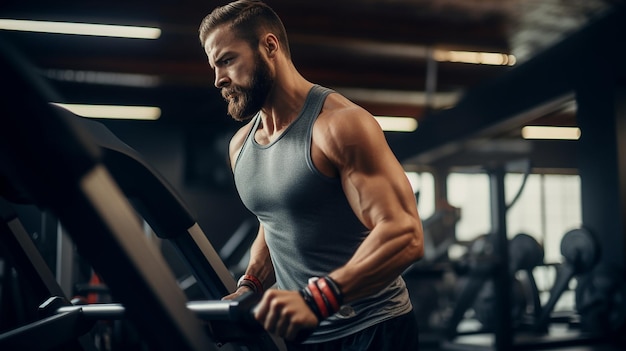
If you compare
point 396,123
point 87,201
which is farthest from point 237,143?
point 396,123

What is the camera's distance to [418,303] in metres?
5.83

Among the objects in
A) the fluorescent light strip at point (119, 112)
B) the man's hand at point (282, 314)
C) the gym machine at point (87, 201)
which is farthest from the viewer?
the fluorescent light strip at point (119, 112)

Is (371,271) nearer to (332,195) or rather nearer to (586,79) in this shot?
(332,195)

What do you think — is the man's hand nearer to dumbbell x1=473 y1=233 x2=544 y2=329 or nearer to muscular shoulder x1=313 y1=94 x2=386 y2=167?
muscular shoulder x1=313 y1=94 x2=386 y2=167

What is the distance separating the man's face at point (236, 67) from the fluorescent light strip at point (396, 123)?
301 inches

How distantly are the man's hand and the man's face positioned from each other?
493mm

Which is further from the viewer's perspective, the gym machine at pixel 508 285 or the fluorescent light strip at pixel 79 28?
the fluorescent light strip at pixel 79 28

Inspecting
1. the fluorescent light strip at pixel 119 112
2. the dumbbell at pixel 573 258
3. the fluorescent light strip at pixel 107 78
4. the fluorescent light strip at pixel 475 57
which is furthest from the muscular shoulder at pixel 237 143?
the fluorescent light strip at pixel 119 112

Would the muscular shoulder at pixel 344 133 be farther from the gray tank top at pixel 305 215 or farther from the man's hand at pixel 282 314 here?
the man's hand at pixel 282 314

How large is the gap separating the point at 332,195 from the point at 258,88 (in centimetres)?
27

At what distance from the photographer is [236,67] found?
1.36 metres

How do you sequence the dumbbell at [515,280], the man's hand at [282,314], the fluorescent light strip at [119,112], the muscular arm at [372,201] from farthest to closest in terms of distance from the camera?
1. the fluorescent light strip at [119,112]
2. the dumbbell at [515,280]
3. the muscular arm at [372,201]
4. the man's hand at [282,314]

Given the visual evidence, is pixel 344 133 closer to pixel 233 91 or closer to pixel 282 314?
pixel 233 91

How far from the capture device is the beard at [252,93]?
136 cm
